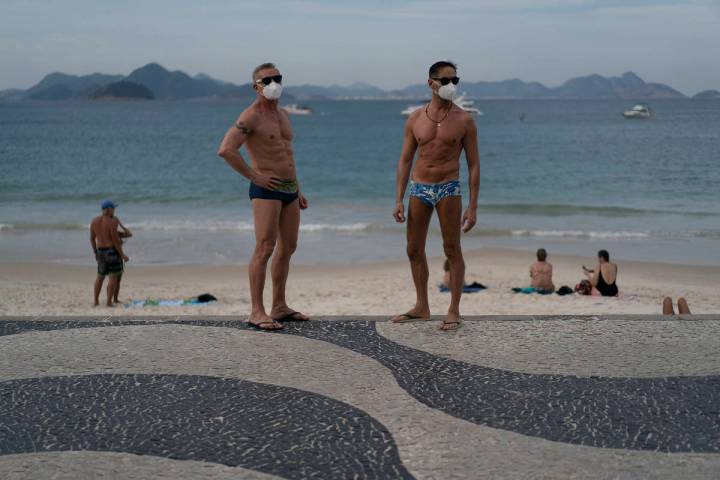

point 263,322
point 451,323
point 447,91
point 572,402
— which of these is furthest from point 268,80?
point 572,402

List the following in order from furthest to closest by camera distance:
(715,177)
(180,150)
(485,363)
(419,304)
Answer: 1. (180,150)
2. (715,177)
3. (419,304)
4. (485,363)

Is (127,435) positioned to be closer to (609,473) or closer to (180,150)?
(609,473)

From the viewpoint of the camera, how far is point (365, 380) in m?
5.31

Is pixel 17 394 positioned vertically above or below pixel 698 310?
above

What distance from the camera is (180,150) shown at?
2307 inches

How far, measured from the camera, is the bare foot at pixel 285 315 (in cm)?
688

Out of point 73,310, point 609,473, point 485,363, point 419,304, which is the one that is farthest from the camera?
point 73,310

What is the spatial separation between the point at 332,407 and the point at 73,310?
8814 millimetres

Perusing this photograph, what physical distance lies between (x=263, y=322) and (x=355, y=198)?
27013mm

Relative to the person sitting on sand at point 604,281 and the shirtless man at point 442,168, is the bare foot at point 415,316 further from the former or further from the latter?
the person sitting on sand at point 604,281

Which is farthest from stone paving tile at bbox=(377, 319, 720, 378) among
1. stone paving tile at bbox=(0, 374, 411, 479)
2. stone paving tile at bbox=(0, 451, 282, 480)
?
stone paving tile at bbox=(0, 451, 282, 480)

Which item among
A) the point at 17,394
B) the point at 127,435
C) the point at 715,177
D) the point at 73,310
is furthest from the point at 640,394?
the point at 715,177

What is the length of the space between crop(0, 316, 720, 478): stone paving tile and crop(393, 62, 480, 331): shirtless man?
0.87 metres

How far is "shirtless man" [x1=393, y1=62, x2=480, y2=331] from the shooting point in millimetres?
6402
